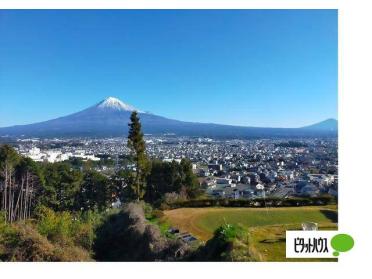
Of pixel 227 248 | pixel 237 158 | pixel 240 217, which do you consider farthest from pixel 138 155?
pixel 227 248

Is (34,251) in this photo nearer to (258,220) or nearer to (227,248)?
(227,248)

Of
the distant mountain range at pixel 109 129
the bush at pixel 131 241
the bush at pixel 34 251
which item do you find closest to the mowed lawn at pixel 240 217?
the bush at pixel 131 241
